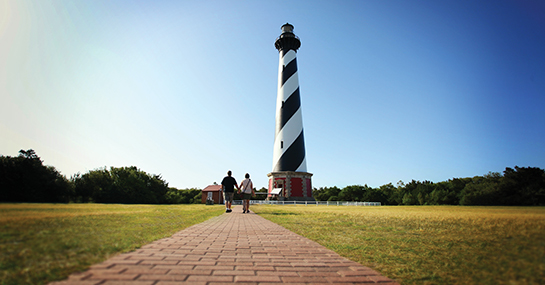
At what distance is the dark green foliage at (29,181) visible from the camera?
2.21 meters

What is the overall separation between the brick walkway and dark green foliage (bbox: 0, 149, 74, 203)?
110 cm

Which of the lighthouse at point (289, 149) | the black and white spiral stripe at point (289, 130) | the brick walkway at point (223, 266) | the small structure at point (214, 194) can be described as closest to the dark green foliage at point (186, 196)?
the small structure at point (214, 194)

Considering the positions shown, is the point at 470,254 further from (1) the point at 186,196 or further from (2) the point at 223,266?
(1) the point at 186,196

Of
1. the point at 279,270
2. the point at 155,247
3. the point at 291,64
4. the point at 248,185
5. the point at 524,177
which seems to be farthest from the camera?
the point at 291,64

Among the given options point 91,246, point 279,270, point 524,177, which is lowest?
point 279,270

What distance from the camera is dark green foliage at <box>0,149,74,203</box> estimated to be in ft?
7.25

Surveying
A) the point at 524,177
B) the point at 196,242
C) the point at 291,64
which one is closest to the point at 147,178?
the point at 291,64

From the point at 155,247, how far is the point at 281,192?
30662 millimetres

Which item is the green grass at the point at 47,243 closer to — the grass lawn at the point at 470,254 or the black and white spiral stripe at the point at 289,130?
the grass lawn at the point at 470,254

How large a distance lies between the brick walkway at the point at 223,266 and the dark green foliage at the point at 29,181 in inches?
43.2

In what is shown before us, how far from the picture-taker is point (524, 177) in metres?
7.53

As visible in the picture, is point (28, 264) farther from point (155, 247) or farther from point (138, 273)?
point (155, 247)

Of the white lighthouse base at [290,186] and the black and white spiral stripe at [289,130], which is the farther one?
the black and white spiral stripe at [289,130]

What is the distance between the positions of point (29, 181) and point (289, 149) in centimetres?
3181
